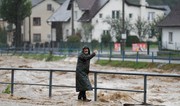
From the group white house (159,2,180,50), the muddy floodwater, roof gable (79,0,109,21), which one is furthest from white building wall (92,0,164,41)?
the muddy floodwater

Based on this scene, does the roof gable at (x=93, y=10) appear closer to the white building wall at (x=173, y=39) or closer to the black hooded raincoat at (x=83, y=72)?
the white building wall at (x=173, y=39)

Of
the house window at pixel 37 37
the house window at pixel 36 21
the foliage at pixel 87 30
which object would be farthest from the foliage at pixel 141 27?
the house window at pixel 36 21

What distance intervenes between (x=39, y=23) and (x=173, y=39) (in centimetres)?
4921

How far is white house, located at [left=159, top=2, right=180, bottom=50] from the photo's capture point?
54844mm

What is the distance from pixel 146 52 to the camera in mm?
52156

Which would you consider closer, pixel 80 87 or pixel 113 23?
pixel 80 87

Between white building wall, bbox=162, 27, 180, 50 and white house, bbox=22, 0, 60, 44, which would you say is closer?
white building wall, bbox=162, 27, 180, 50

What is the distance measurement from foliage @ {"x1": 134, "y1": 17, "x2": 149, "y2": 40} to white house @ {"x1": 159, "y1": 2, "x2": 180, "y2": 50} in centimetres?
1750

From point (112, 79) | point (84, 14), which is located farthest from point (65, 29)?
point (112, 79)

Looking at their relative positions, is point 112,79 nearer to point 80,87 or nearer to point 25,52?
point 80,87

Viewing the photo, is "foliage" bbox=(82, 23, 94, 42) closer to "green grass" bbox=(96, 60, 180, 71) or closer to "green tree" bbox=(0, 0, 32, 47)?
"green tree" bbox=(0, 0, 32, 47)

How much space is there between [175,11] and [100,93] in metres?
35.7

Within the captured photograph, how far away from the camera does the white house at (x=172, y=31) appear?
2159 inches

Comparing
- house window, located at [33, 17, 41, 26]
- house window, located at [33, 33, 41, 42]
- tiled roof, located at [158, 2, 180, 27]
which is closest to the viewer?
tiled roof, located at [158, 2, 180, 27]
